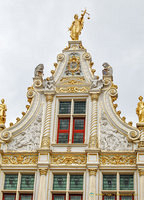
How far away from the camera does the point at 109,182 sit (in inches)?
816

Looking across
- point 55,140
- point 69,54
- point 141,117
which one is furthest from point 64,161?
point 69,54

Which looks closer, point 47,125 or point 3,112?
point 47,125

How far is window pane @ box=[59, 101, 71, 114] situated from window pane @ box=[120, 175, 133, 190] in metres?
4.18

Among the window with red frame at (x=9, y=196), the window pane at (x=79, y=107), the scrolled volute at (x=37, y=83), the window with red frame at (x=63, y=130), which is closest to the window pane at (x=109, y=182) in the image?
the window with red frame at (x=63, y=130)

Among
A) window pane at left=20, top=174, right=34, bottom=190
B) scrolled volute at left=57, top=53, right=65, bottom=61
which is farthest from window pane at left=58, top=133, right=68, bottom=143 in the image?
scrolled volute at left=57, top=53, right=65, bottom=61

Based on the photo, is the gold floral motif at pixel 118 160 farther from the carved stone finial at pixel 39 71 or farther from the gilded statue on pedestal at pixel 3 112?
the carved stone finial at pixel 39 71

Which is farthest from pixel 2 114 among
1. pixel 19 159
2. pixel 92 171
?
pixel 92 171

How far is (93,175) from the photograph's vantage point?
20547mm

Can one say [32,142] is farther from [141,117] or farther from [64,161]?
[141,117]

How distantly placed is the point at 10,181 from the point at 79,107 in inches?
186

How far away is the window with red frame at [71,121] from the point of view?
2205 cm

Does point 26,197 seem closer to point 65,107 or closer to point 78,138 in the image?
point 78,138

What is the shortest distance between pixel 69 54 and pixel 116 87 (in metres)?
3.20

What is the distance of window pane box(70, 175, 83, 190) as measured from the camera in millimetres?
20734
